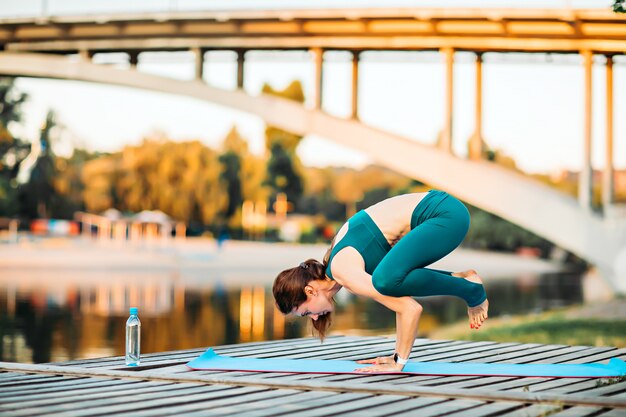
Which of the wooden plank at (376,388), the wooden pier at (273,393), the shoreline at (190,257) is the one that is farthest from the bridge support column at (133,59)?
the shoreline at (190,257)

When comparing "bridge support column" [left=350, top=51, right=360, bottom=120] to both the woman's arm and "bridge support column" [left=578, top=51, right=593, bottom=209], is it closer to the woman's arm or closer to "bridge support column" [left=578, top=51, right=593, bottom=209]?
"bridge support column" [left=578, top=51, right=593, bottom=209]

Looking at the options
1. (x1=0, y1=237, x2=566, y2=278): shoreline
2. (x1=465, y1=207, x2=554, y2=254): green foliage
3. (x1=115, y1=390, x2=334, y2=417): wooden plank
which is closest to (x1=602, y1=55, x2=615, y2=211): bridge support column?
(x1=115, y1=390, x2=334, y2=417): wooden plank

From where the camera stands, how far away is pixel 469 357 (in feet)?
16.1

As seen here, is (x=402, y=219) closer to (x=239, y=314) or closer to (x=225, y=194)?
(x=239, y=314)

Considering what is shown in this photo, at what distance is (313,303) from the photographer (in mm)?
4094

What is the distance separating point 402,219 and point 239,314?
43.5ft

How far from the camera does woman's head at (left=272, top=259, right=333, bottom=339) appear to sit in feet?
13.4

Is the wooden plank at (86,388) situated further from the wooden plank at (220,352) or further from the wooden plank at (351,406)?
the wooden plank at (351,406)

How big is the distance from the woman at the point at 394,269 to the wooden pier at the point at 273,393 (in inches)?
10.8

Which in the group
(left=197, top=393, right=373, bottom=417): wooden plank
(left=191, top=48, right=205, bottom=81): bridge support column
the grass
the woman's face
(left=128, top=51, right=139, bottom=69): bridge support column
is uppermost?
(left=128, top=51, right=139, bottom=69): bridge support column

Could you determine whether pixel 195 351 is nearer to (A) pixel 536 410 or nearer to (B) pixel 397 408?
(B) pixel 397 408

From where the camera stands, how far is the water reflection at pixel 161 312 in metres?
12.5

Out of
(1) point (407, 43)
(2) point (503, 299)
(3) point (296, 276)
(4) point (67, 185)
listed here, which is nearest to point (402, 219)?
(3) point (296, 276)

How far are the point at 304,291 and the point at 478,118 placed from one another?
10.9 meters
